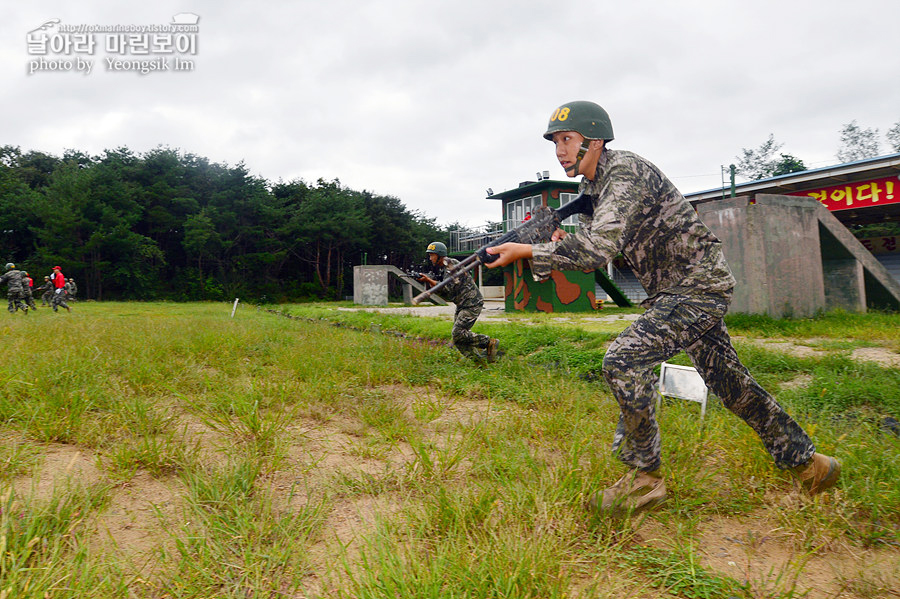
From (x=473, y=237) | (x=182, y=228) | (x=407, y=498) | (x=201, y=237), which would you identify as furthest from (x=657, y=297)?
(x=182, y=228)

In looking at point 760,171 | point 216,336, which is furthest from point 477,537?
point 760,171

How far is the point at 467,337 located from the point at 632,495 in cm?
497

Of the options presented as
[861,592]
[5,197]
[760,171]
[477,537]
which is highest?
[760,171]

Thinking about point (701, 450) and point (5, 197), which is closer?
point (701, 450)

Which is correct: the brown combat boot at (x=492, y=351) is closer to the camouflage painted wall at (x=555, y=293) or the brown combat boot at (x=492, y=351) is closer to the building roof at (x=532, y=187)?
the camouflage painted wall at (x=555, y=293)

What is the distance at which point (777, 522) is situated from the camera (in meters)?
2.34

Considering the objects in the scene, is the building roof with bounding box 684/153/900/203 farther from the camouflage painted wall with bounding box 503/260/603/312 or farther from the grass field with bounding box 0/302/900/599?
the grass field with bounding box 0/302/900/599

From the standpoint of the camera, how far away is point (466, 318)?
24.1ft

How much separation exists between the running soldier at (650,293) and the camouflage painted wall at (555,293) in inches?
575

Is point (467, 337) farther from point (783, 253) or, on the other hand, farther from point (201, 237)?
point (201, 237)

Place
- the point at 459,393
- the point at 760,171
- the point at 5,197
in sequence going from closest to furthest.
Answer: the point at 459,393 < the point at 5,197 < the point at 760,171

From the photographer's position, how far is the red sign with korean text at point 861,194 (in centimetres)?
1660

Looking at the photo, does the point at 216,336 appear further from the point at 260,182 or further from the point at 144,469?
the point at 260,182

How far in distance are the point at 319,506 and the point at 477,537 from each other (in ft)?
2.45
